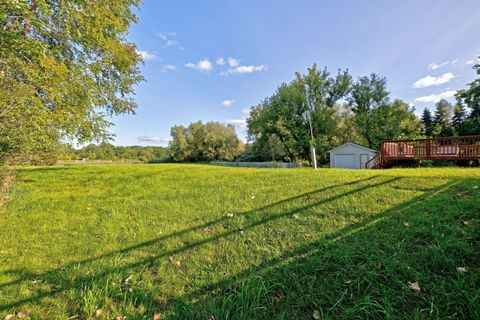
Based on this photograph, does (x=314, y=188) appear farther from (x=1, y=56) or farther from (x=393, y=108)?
(x=393, y=108)

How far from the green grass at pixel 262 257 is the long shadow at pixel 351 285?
0.03 ft

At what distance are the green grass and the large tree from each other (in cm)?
234

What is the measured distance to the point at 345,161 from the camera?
68.7 ft

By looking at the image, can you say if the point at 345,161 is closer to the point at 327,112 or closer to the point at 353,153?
the point at 353,153

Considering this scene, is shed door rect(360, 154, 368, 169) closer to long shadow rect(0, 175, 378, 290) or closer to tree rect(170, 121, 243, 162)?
long shadow rect(0, 175, 378, 290)

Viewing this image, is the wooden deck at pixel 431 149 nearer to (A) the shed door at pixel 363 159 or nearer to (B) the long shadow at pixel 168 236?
(A) the shed door at pixel 363 159

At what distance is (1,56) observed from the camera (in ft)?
14.6

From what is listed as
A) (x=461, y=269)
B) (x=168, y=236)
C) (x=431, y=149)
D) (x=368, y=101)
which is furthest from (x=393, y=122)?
(x=168, y=236)

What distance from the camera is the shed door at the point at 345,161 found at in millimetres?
20484

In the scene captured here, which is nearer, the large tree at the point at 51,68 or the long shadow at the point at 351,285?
the long shadow at the point at 351,285

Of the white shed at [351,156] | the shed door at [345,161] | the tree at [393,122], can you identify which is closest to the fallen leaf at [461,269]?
the white shed at [351,156]

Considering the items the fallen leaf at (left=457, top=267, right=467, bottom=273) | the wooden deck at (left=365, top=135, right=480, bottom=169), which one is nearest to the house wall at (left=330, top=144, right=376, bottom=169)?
the wooden deck at (left=365, top=135, right=480, bottom=169)

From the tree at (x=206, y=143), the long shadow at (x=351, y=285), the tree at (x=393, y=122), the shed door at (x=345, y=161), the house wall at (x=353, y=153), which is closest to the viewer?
the long shadow at (x=351, y=285)

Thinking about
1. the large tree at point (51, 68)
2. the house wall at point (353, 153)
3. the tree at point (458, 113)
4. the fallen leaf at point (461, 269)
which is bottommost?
the fallen leaf at point (461, 269)
